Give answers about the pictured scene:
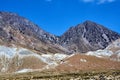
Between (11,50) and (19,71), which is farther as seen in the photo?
(11,50)

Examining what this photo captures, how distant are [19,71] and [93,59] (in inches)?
1890

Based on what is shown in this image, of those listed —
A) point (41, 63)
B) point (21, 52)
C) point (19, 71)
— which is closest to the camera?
point (19, 71)

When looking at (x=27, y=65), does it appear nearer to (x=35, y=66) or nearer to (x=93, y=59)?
(x=35, y=66)

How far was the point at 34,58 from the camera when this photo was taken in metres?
183

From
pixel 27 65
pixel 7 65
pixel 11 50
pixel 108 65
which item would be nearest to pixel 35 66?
pixel 27 65

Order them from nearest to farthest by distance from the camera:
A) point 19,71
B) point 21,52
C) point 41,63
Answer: point 19,71 < point 41,63 < point 21,52

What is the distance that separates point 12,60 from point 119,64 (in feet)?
219

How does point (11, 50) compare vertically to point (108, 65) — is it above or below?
above

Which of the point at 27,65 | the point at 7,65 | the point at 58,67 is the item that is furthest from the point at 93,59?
the point at 7,65

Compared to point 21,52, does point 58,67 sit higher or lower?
lower

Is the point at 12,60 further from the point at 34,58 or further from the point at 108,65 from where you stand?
the point at 108,65

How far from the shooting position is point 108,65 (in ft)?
586

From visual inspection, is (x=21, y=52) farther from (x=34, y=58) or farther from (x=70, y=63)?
(x=70, y=63)

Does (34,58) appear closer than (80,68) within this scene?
No
